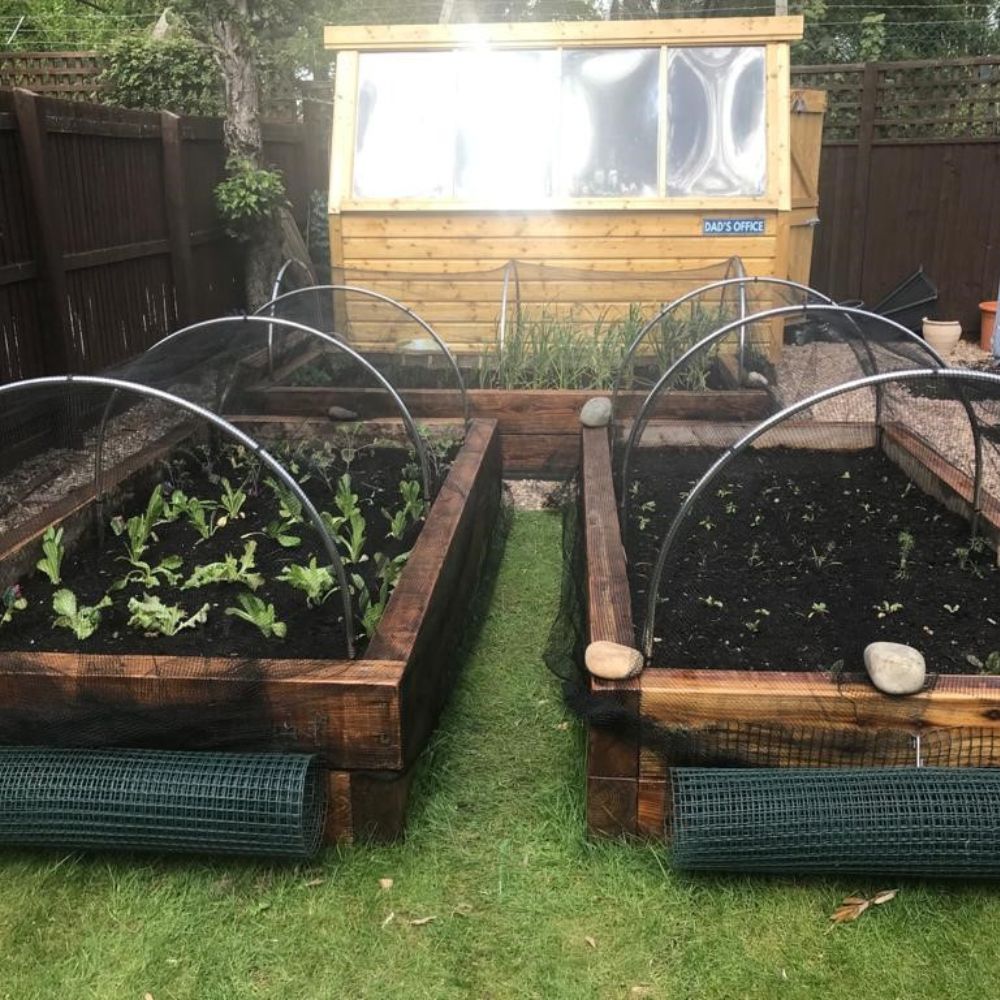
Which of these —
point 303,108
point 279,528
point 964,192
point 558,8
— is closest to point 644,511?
point 279,528

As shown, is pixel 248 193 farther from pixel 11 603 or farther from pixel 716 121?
pixel 11 603

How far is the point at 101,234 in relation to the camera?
644 centimetres

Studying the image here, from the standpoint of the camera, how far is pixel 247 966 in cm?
216

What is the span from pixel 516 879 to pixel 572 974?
32 centimetres

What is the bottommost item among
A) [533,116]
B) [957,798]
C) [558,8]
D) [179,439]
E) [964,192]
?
[957,798]

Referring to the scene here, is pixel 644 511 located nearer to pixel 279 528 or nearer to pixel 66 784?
pixel 279 528

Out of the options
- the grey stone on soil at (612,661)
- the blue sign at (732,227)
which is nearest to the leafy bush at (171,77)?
the blue sign at (732,227)

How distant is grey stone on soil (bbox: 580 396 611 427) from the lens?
4707 mm

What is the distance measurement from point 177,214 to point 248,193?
609 millimetres

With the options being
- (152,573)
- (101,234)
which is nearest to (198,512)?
(152,573)

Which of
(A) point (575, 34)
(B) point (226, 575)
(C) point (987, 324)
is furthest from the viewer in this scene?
(C) point (987, 324)

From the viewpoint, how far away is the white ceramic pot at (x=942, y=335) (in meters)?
8.77

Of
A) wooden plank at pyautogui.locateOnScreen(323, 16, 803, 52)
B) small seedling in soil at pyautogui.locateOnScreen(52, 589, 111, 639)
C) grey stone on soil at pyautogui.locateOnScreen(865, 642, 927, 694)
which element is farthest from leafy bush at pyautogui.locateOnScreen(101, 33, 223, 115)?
grey stone on soil at pyautogui.locateOnScreen(865, 642, 927, 694)

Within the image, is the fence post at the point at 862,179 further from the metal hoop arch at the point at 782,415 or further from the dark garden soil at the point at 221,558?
the metal hoop arch at the point at 782,415
